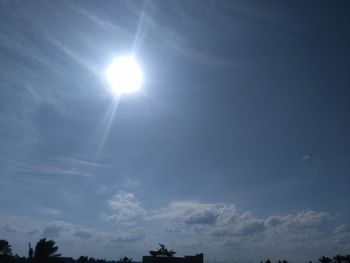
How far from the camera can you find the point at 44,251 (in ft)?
113

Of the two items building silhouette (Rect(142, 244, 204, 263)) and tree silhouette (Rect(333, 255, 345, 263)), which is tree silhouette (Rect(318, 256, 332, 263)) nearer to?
tree silhouette (Rect(333, 255, 345, 263))

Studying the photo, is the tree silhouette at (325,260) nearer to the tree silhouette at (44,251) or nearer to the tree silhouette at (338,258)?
the tree silhouette at (338,258)

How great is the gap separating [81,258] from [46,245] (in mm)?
33810

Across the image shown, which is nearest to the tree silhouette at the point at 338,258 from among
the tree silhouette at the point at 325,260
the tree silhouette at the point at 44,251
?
the tree silhouette at the point at 325,260

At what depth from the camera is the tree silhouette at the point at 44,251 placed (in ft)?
112

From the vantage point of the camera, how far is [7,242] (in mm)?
46344

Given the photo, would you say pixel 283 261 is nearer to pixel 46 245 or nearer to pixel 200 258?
pixel 200 258

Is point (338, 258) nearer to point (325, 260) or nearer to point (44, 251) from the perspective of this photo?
point (325, 260)

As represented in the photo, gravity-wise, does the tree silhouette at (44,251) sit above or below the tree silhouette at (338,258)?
below

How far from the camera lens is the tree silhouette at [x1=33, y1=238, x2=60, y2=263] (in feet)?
112

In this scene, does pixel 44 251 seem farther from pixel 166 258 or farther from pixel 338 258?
pixel 338 258

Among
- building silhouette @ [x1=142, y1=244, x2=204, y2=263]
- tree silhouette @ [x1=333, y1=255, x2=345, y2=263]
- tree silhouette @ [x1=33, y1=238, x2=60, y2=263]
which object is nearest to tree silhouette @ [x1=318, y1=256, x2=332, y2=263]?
tree silhouette @ [x1=333, y1=255, x2=345, y2=263]

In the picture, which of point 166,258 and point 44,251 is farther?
point 166,258

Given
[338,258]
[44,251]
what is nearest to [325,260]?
[338,258]
